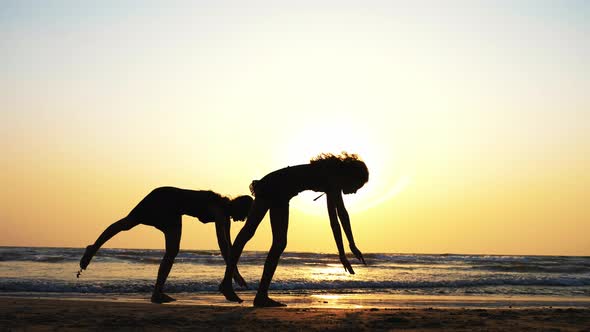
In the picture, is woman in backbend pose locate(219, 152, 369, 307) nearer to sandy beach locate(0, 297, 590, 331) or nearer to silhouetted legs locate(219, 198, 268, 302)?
silhouetted legs locate(219, 198, 268, 302)

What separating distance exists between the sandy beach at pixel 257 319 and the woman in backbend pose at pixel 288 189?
28.0 inches

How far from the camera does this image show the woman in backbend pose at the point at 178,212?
9.03 meters

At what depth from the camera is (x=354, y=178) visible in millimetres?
8008

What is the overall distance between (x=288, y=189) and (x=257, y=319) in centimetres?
170

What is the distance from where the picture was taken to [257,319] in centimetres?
707

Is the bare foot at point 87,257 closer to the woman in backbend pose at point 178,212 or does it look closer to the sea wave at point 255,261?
the woman in backbend pose at point 178,212

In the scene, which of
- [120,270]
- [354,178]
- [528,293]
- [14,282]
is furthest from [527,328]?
[120,270]

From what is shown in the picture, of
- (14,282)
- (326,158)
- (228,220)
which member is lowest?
(14,282)

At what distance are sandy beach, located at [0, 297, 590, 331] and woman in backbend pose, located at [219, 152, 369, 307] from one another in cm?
71

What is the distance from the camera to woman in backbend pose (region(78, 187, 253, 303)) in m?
9.03

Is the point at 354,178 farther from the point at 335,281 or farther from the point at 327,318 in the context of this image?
the point at 335,281

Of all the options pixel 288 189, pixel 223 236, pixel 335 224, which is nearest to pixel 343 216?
pixel 335 224

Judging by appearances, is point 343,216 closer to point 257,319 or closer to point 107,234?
point 257,319

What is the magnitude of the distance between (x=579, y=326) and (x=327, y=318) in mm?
2627
